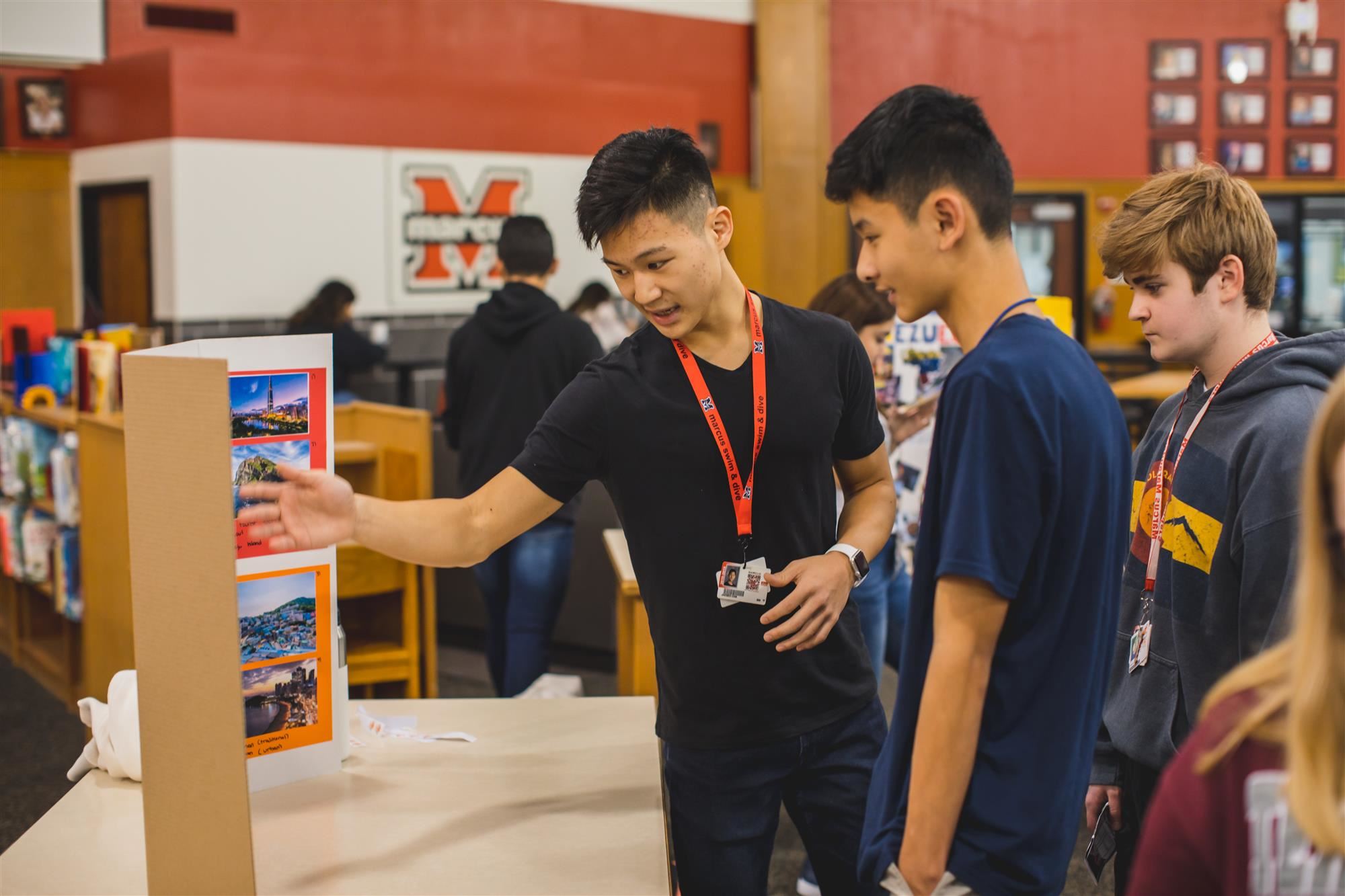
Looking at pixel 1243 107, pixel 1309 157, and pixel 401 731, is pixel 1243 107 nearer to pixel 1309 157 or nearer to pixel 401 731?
pixel 1309 157

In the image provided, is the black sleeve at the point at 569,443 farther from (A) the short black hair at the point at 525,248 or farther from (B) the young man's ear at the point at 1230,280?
(A) the short black hair at the point at 525,248

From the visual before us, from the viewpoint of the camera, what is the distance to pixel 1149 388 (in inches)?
296

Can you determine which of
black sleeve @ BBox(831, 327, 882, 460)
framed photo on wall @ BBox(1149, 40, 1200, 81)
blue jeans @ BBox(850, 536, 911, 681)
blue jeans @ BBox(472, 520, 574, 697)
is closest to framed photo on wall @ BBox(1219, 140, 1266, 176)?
framed photo on wall @ BBox(1149, 40, 1200, 81)

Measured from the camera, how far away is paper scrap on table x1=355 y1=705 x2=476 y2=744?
2137 mm

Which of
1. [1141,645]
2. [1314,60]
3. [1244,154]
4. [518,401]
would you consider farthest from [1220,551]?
[1314,60]

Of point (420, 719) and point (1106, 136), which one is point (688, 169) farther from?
point (1106, 136)

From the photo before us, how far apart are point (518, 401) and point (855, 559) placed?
220cm

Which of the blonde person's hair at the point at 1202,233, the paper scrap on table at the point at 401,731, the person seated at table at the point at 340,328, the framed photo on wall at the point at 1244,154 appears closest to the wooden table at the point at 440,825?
the paper scrap on table at the point at 401,731

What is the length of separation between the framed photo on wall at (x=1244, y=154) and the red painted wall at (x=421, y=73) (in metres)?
4.52

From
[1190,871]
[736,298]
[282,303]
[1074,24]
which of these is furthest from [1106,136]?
[1190,871]

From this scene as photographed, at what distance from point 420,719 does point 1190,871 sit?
1566mm

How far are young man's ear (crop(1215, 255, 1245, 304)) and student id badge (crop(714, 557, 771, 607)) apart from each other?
78 centimetres

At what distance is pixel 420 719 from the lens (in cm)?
225

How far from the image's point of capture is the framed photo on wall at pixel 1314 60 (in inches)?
419
